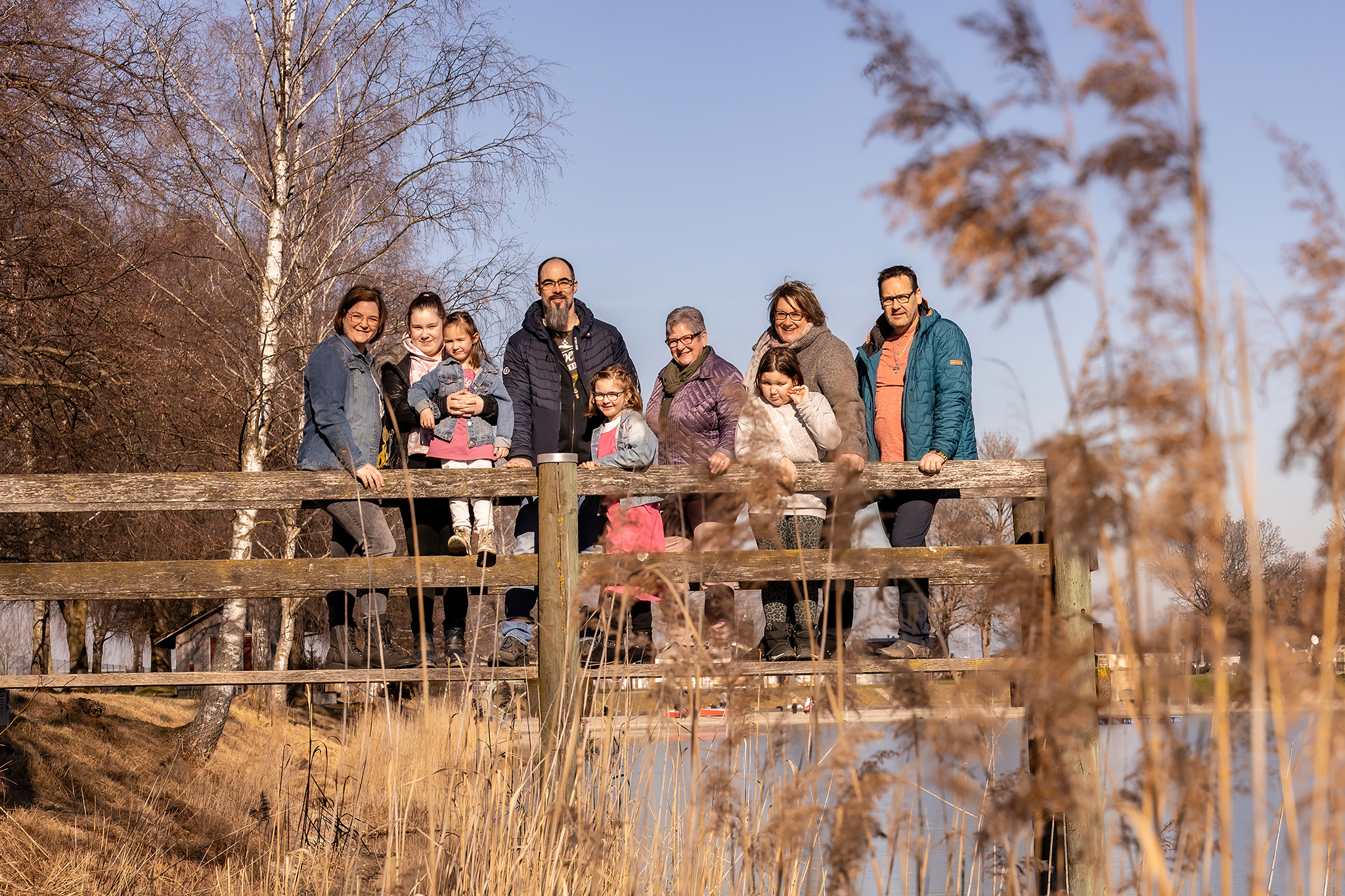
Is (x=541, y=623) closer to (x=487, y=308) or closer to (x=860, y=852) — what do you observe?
(x=860, y=852)

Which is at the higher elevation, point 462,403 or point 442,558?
point 462,403

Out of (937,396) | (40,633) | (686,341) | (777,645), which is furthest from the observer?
(40,633)

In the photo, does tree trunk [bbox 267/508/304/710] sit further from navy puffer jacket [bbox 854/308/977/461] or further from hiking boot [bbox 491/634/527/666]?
navy puffer jacket [bbox 854/308/977/461]

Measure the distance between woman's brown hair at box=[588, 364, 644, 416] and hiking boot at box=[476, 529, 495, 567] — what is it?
89 cm

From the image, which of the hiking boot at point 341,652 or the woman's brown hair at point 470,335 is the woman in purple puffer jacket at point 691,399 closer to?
the woman's brown hair at point 470,335

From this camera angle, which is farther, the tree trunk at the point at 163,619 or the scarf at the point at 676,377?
the tree trunk at the point at 163,619

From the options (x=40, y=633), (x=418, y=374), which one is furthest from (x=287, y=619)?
(x=418, y=374)

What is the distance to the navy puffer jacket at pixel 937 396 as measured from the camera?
185 inches

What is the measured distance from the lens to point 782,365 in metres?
4.55

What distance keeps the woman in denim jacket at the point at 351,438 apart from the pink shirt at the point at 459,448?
10.1 inches

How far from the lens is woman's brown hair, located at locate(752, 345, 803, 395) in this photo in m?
4.55

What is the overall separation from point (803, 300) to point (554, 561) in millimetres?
1669

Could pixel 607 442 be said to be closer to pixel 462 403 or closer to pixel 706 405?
pixel 706 405

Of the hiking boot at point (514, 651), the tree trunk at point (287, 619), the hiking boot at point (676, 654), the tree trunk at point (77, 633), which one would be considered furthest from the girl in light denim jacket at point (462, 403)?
the tree trunk at point (77, 633)
